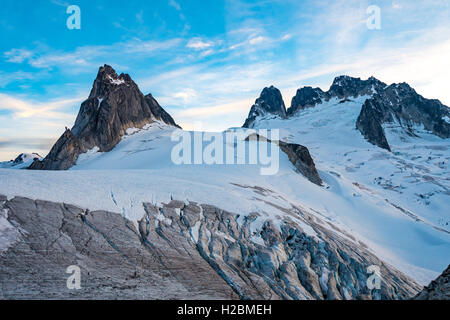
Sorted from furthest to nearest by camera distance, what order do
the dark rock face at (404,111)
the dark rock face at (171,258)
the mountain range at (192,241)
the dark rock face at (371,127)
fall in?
the dark rock face at (404,111), the dark rock face at (371,127), the mountain range at (192,241), the dark rock face at (171,258)

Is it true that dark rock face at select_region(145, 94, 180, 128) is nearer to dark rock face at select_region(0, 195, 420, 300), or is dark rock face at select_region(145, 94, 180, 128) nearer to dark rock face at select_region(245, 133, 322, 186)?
dark rock face at select_region(245, 133, 322, 186)

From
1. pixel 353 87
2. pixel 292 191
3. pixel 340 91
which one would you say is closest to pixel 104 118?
pixel 292 191

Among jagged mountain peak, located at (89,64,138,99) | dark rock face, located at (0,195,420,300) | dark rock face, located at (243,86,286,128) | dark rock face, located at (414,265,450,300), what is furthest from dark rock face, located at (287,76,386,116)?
dark rock face, located at (414,265,450,300)

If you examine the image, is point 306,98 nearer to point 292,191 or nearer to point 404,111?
point 404,111

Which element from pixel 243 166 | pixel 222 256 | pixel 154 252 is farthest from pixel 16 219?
pixel 243 166

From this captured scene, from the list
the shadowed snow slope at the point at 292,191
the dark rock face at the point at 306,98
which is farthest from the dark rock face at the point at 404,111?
the shadowed snow slope at the point at 292,191

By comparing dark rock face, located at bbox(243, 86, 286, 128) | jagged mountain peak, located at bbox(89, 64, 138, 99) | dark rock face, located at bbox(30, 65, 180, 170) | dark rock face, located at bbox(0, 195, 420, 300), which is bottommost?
dark rock face, located at bbox(0, 195, 420, 300)

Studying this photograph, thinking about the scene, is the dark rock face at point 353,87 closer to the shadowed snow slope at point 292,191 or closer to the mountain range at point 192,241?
the shadowed snow slope at point 292,191
